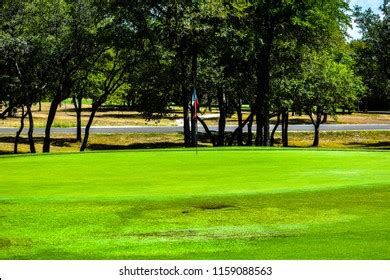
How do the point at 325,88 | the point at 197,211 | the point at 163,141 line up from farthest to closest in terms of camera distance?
the point at 163,141
the point at 325,88
the point at 197,211

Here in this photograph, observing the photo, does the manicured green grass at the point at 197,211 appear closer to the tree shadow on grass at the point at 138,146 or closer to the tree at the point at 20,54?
the tree at the point at 20,54

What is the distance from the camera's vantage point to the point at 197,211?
14812mm

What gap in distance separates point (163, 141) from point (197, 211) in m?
57.2

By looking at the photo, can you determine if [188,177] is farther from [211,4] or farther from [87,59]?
[87,59]

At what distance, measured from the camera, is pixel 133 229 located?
13.3 m

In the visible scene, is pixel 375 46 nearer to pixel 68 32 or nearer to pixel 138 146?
pixel 138 146

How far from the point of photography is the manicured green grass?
11.5 metres

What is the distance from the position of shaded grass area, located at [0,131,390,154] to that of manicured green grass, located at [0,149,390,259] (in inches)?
1664

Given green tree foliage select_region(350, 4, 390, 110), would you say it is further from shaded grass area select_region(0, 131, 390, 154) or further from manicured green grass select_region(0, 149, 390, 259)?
manicured green grass select_region(0, 149, 390, 259)

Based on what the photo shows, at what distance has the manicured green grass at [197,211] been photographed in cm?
1148

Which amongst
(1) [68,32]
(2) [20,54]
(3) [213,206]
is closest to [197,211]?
(3) [213,206]

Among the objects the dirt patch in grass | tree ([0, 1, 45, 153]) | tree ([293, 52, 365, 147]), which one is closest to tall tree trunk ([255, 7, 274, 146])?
tree ([293, 52, 365, 147])

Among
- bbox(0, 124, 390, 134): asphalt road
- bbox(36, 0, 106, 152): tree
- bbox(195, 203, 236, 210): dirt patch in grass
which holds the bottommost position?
bbox(0, 124, 390, 134): asphalt road
